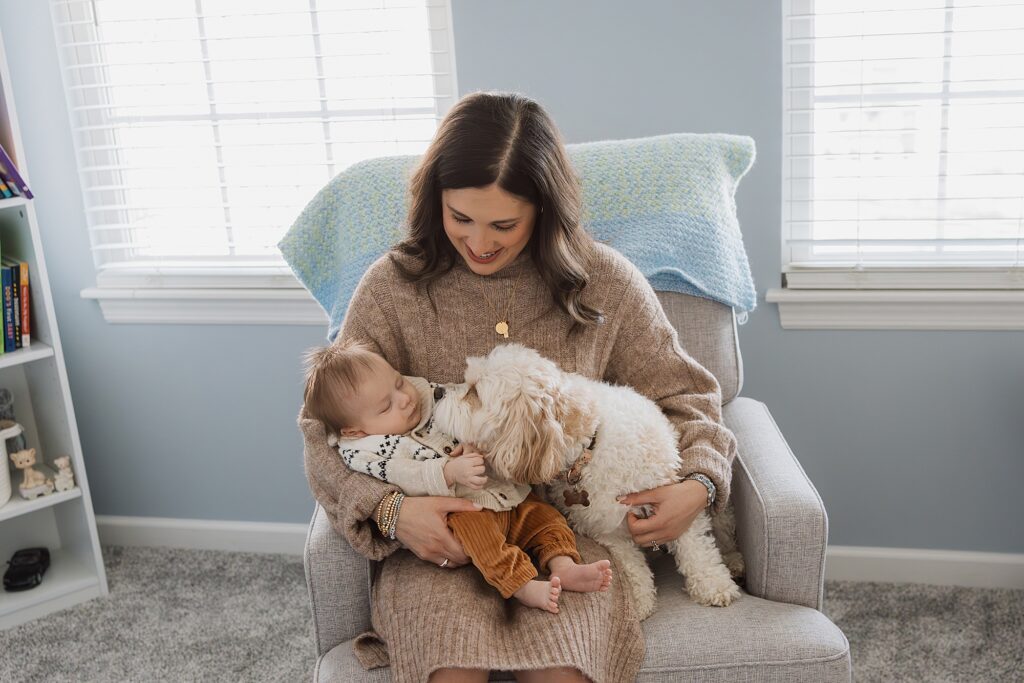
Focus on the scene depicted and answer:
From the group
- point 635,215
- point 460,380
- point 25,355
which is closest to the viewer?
point 460,380

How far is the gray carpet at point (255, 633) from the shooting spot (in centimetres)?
216

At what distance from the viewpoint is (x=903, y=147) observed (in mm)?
2250

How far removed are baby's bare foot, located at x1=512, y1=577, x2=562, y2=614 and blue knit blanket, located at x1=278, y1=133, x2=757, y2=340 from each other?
689mm

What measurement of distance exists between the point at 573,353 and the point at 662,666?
55 centimetres

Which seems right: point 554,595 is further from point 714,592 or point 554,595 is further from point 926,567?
point 926,567

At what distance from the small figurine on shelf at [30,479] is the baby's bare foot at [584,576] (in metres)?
1.57

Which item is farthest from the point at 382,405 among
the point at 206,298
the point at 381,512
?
the point at 206,298

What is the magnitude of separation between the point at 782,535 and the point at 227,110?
1741mm

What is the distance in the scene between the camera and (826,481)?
2457 millimetres

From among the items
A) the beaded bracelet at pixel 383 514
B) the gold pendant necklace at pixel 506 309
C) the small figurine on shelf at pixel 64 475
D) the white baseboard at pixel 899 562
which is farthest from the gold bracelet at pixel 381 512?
the small figurine on shelf at pixel 64 475

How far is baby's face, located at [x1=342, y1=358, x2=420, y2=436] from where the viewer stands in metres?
1.55

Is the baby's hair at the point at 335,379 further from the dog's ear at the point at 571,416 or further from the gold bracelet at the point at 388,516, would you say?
the dog's ear at the point at 571,416

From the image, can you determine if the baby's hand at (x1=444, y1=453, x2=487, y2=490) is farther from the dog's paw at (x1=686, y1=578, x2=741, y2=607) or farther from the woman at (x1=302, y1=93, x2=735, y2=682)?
the dog's paw at (x1=686, y1=578, x2=741, y2=607)

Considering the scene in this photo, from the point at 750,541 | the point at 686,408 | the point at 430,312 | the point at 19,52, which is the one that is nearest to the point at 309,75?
the point at 19,52
